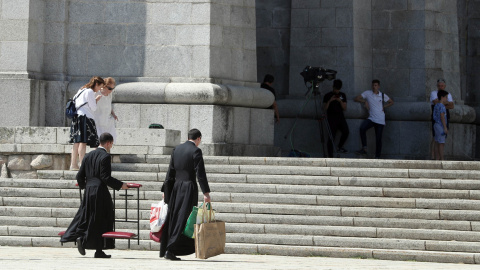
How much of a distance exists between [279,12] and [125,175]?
27.5ft

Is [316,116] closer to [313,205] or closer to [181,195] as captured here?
[313,205]

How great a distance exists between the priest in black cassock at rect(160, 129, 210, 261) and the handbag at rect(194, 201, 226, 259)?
409 mm

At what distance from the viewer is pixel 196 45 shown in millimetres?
18891

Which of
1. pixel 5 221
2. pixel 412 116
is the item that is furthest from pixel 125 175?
pixel 412 116

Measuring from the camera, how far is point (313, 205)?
588 inches

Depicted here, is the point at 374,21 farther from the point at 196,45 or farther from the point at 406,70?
the point at 196,45

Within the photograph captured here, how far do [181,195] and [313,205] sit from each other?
291cm

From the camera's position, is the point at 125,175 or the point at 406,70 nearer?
the point at 125,175

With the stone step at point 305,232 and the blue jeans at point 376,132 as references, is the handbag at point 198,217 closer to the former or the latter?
the stone step at point 305,232

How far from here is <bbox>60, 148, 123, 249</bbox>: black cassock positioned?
12.6m

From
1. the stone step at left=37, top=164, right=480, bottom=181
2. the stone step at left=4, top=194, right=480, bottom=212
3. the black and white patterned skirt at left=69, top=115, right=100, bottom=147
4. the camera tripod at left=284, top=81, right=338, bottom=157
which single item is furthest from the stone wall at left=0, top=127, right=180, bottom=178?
the camera tripod at left=284, top=81, right=338, bottom=157

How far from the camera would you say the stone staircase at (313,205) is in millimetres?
13680

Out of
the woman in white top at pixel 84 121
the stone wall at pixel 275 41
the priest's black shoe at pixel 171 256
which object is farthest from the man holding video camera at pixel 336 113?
the priest's black shoe at pixel 171 256

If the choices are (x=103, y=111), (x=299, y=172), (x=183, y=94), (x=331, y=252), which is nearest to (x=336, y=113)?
(x=183, y=94)
